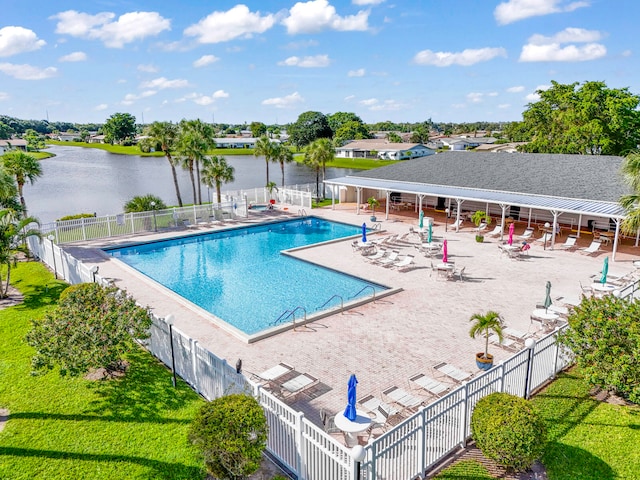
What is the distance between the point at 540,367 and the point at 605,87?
38.6 meters

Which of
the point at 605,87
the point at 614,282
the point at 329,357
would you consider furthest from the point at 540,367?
the point at 605,87

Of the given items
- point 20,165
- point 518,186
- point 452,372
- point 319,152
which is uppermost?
point 319,152

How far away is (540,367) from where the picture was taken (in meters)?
9.95

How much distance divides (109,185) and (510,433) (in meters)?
60.2

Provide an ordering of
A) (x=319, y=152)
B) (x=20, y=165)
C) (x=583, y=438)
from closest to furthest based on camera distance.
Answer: (x=583, y=438), (x=20, y=165), (x=319, y=152)

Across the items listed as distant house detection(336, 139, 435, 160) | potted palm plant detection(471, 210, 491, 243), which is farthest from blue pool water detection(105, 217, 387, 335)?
distant house detection(336, 139, 435, 160)

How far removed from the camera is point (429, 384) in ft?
32.2

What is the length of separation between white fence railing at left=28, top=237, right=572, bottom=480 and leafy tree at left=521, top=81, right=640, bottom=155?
113ft

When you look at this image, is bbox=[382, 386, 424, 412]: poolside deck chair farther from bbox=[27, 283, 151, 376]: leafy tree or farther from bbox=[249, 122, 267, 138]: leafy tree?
bbox=[249, 122, 267, 138]: leafy tree

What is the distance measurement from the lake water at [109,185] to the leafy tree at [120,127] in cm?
6854

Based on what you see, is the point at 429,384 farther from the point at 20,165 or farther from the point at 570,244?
the point at 20,165

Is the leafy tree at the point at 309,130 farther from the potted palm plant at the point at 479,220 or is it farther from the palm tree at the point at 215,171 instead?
the potted palm plant at the point at 479,220

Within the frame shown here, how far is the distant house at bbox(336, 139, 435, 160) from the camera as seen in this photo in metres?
91.3

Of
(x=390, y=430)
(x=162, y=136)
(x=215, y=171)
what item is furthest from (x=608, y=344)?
(x=162, y=136)
